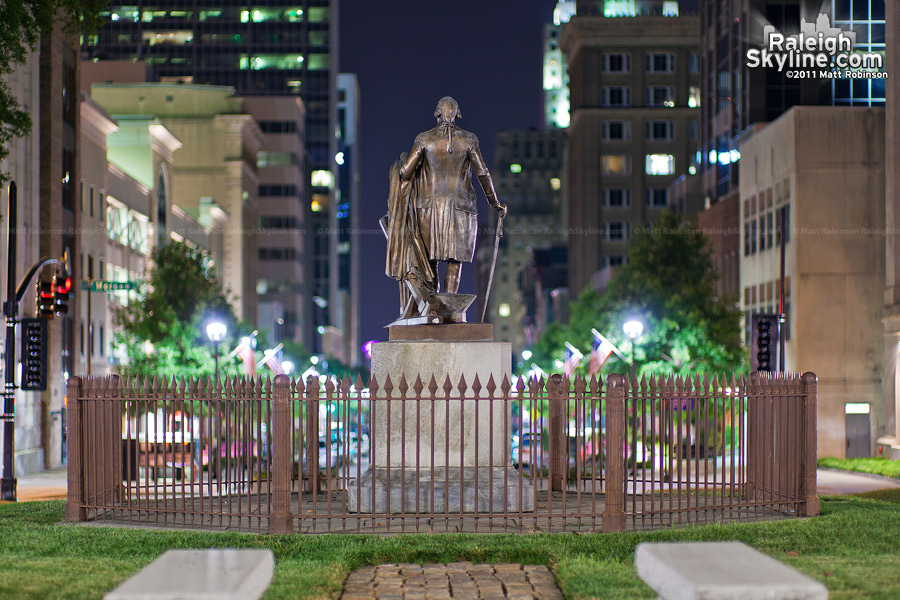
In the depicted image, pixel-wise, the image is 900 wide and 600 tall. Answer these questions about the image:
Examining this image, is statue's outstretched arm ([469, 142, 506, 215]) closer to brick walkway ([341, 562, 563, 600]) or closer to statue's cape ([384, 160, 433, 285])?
statue's cape ([384, 160, 433, 285])

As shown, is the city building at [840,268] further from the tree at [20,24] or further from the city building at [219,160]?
the city building at [219,160]

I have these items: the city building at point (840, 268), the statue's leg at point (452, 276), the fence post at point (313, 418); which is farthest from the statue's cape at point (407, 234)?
the city building at point (840, 268)

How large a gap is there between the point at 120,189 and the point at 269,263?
79.6m

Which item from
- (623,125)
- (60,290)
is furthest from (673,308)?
(623,125)

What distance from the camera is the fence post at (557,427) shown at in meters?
14.4

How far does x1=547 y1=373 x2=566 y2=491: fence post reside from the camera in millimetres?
14430

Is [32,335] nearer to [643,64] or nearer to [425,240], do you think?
A: [425,240]

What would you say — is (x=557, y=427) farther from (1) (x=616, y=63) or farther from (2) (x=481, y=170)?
(1) (x=616, y=63)

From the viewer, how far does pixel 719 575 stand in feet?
28.0

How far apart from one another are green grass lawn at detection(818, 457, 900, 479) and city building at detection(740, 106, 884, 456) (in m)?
10.3

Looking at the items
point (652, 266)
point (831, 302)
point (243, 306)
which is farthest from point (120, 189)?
point (243, 306)

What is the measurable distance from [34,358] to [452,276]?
47.8 feet

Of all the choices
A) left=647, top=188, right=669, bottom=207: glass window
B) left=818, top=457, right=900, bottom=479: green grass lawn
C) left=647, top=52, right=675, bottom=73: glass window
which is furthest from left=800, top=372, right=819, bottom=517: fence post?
left=647, top=52, right=675, bottom=73: glass window

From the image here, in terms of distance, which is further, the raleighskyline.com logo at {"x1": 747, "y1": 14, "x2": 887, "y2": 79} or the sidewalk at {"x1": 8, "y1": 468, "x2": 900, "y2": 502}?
the raleighskyline.com logo at {"x1": 747, "y1": 14, "x2": 887, "y2": 79}
